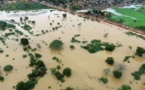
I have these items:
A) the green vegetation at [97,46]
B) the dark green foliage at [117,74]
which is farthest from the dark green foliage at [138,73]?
the green vegetation at [97,46]

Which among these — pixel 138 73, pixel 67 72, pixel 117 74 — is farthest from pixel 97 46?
pixel 67 72

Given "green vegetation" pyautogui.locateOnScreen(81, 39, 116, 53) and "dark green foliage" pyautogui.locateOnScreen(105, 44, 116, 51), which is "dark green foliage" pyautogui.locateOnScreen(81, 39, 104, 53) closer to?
"green vegetation" pyautogui.locateOnScreen(81, 39, 116, 53)

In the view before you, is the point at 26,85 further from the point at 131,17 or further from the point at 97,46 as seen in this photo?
the point at 131,17

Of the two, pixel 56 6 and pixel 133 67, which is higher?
pixel 56 6

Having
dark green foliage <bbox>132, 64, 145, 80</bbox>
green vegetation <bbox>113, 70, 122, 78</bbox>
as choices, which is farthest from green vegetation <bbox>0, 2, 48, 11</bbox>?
dark green foliage <bbox>132, 64, 145, 80</bbox>

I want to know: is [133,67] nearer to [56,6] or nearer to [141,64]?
[141,64]

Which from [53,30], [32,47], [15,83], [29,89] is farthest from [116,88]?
[53,30]

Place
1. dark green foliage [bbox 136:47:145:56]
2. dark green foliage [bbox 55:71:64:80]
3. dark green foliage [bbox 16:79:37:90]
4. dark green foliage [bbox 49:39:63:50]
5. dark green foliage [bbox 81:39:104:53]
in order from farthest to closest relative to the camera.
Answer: dark green foliage [bbox 81:39:104:53] → dark green foliage [bbox 49:39:63:50] → dark green foliage [bbox 136:47:145:56] → dark green foliage [bbox 55:71:64:80] → dark green foliage [bbox 16:79:37:90]

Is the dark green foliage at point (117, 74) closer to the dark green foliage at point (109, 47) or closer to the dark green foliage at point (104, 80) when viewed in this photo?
the dark green foliage at point (104, 80)
